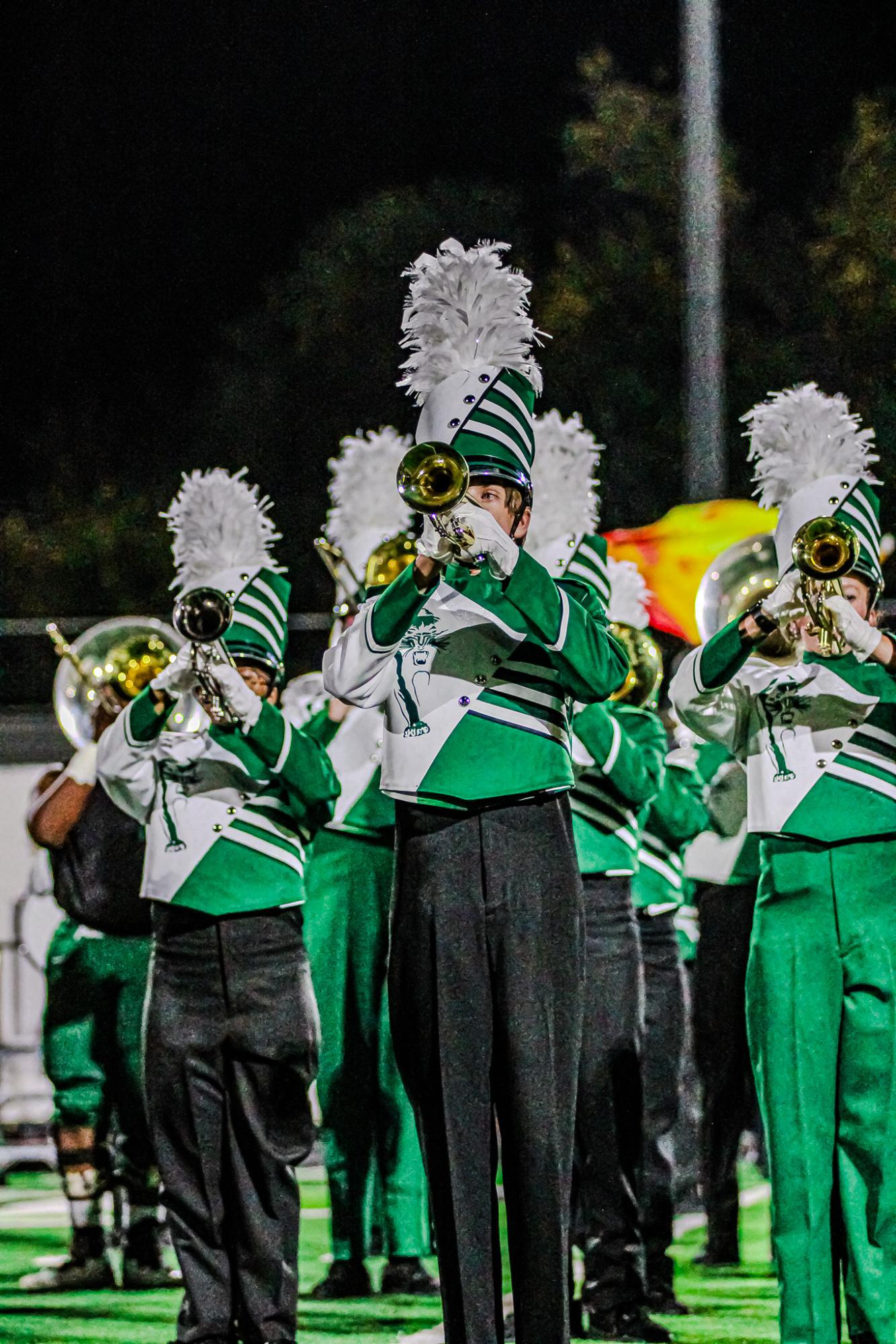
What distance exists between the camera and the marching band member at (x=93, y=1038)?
627 cm

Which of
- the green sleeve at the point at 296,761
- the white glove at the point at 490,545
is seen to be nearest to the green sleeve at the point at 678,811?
the green sleeve at the point at 296,761

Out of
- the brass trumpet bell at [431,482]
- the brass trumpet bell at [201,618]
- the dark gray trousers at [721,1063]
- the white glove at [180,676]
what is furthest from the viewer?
the dark gray trousers at [721,1063]

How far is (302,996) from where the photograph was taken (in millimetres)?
4969

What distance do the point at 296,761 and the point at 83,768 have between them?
164 cm

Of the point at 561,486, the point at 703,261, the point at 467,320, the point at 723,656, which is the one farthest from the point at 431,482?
the point at 703,261

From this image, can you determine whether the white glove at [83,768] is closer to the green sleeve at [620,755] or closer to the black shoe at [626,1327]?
the green sleeve at [620,755]

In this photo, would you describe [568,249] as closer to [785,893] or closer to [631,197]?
[631,197]

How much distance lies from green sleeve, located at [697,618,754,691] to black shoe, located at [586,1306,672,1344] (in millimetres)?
1795

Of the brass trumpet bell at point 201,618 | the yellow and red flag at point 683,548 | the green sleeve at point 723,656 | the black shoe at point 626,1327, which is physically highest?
the yellow and red flag at point 683,548

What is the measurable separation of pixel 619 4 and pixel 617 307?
5.71ft

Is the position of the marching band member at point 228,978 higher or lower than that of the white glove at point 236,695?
A: lower

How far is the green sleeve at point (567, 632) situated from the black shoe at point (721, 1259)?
11.6 feet

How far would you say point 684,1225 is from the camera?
312 inches

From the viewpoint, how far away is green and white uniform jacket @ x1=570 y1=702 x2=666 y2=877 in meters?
5.21
